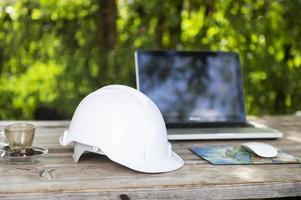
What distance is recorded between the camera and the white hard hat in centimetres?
123

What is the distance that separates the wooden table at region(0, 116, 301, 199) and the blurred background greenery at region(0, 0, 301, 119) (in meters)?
1.63

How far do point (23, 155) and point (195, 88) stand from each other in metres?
0.80

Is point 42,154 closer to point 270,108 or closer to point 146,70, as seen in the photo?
point 146,70

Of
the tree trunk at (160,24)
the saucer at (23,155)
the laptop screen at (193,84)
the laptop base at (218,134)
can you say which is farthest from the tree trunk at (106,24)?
the saucer at (23,155)

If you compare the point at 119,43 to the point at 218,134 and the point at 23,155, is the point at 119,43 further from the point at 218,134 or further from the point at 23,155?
the point at 23,155

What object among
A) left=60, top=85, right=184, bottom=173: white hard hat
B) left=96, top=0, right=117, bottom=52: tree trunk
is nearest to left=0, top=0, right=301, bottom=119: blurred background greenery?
left=96, top=0, right=117, bottom=52: tree trunk

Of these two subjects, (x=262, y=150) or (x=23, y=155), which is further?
(x=262, y=150)

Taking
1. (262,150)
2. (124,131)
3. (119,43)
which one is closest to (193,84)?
(262,150)

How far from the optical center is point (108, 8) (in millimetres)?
3152

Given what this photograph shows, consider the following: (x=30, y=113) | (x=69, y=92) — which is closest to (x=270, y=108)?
(x=69, y=92)

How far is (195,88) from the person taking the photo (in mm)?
1893

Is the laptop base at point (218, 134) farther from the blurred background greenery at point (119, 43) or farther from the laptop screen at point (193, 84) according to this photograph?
the blurred background greenery at point (119, 43)

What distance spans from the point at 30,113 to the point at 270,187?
87.7 inches

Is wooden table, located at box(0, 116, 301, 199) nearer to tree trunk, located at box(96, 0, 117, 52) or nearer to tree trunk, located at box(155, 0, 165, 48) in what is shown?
tree trunk, located at box(96, 0, 117, 52)
